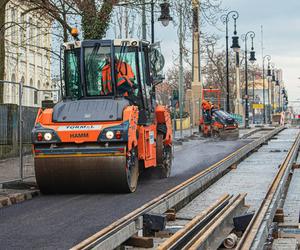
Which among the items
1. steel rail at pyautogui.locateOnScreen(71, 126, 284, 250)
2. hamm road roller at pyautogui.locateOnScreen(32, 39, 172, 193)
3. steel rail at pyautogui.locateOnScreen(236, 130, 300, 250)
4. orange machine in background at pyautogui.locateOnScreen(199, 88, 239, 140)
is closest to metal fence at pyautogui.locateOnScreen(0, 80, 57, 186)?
hamm road roller at pyautogui.locateOnScreen(32, 39, 172, 193)

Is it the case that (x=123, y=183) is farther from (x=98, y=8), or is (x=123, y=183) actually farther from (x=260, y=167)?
(x=98, y=8)

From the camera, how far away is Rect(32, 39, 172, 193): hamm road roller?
1135 cm

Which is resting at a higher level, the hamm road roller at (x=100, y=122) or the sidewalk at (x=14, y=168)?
the hamm road roller at (x=100, y=122)

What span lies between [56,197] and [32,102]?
11.1ft

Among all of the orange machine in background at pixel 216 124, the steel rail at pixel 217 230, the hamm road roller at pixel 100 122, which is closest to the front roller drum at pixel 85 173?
the hamm road roller at pixel 100 122

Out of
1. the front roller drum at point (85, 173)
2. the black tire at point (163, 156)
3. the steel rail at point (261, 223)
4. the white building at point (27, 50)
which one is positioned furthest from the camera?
the white building at point (27, 50)

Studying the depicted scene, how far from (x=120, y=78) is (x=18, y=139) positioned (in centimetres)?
256

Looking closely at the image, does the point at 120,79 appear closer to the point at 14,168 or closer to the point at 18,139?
the point at 18,139

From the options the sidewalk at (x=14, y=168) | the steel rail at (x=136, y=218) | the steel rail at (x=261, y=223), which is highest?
the sidewalk at (x=14, y=168)

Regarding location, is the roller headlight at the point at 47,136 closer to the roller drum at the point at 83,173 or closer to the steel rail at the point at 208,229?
the roller drum at the point at 83,173

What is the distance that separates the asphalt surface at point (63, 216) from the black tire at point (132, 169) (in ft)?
0.52

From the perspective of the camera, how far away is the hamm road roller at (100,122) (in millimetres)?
11352

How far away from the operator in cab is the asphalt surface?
1.99 m

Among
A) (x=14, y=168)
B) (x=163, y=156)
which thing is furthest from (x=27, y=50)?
(x=14, y=168)
